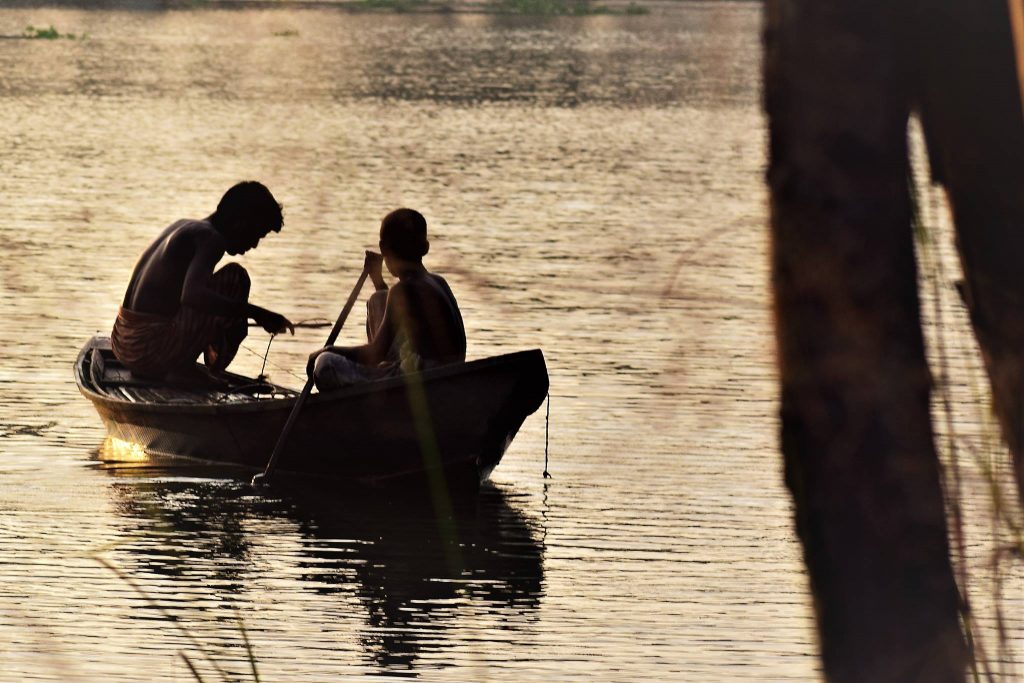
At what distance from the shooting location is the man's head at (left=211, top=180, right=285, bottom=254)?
9.34 m

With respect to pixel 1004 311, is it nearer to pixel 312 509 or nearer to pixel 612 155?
pixel 312 509

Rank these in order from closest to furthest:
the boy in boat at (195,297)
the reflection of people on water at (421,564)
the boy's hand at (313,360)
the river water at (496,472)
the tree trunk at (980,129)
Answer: the tree trunk at (980,129) < the river water at (496,472) < the reflection of people on water at (421,564) < the boy's hand at (313,360) < the boy in boat at (195,297)

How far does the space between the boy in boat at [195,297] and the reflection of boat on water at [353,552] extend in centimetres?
57

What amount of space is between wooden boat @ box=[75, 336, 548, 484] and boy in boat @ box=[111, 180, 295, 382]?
0.20 m

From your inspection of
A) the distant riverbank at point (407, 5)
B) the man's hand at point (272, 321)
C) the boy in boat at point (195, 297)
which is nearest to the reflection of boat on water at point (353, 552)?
the boy in boat at point (195, 297)

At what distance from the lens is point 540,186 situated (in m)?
23.4

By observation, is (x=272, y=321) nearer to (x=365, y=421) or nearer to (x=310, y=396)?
(x=310, y=396)

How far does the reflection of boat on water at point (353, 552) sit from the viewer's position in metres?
7.48

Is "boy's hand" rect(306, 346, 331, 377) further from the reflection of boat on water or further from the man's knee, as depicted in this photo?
the man's knee

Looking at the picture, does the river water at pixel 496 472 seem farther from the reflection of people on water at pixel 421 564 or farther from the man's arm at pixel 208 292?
the man's arm at pixel 208 292

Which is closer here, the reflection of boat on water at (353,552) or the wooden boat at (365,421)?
the reflection of boat on water at (353,552)

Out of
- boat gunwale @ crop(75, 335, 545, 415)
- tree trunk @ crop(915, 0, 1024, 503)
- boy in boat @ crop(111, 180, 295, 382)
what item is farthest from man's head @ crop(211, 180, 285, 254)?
tree trunk @ crop(915, 0, 1024, 503)

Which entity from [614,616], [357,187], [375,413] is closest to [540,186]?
[357,187]

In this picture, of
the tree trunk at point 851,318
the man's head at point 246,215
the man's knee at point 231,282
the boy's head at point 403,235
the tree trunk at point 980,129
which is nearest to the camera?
the tree trunk at point 851,318
